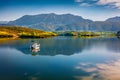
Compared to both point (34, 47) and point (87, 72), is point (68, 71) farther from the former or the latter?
point (34, 47)

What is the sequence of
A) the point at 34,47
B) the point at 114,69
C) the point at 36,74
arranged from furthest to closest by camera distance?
the point at 34,47 < the point at 114,69 < the point at 36,74

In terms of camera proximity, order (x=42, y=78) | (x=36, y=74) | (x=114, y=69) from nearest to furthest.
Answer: (x=42, y=78) → (x=36, y=74) → (x=114, y=69)

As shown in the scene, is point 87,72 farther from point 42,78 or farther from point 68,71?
point 42,78

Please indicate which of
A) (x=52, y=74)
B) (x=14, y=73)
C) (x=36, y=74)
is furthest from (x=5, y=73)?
(x=52, y=74)

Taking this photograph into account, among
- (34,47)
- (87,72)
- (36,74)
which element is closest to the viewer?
(36,74)

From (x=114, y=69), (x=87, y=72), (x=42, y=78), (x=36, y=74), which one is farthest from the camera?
(x=114, y=69)

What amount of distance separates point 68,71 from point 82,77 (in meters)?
5.92

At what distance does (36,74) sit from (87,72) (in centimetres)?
1043

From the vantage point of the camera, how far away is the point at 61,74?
1734 inches

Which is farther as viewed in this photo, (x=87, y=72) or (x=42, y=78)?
(x=87, y=72)

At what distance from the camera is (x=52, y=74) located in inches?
1727

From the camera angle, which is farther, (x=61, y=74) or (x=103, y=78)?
(x=61, y=74)

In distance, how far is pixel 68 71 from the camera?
47.1m

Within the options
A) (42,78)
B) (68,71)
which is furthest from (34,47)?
(42,78)
